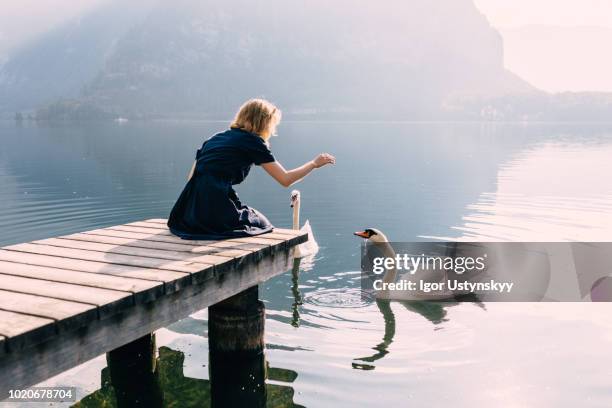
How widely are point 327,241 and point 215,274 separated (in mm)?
11323

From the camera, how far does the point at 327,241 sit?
17609 mm

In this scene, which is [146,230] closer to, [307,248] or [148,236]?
[148,236]

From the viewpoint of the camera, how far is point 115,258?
6719 mm

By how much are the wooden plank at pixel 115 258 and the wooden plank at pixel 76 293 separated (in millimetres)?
864

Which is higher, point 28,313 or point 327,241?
point 28,313

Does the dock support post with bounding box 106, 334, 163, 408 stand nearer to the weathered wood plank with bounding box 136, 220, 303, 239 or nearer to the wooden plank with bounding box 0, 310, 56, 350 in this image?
the weathered wood plank with bounding box 136, 220, 303, 239

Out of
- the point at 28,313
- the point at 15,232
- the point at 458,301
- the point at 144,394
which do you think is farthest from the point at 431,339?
the point at 15,232

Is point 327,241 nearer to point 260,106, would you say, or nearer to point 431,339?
point 431,339

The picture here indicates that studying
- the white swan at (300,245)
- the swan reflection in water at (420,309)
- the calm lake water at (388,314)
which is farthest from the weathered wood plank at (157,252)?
the white swan at (300,245)

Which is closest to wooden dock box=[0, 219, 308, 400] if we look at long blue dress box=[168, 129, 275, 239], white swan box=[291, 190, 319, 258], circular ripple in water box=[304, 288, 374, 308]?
long blue dress box=[168, 129, 275, 239]

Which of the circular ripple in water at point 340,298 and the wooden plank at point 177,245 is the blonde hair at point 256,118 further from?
the circular ripple in water at point 340,298

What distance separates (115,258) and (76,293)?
135 centimetres

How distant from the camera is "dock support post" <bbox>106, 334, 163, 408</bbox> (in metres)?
7.71

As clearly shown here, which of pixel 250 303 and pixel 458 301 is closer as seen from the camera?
pixel 250 303
